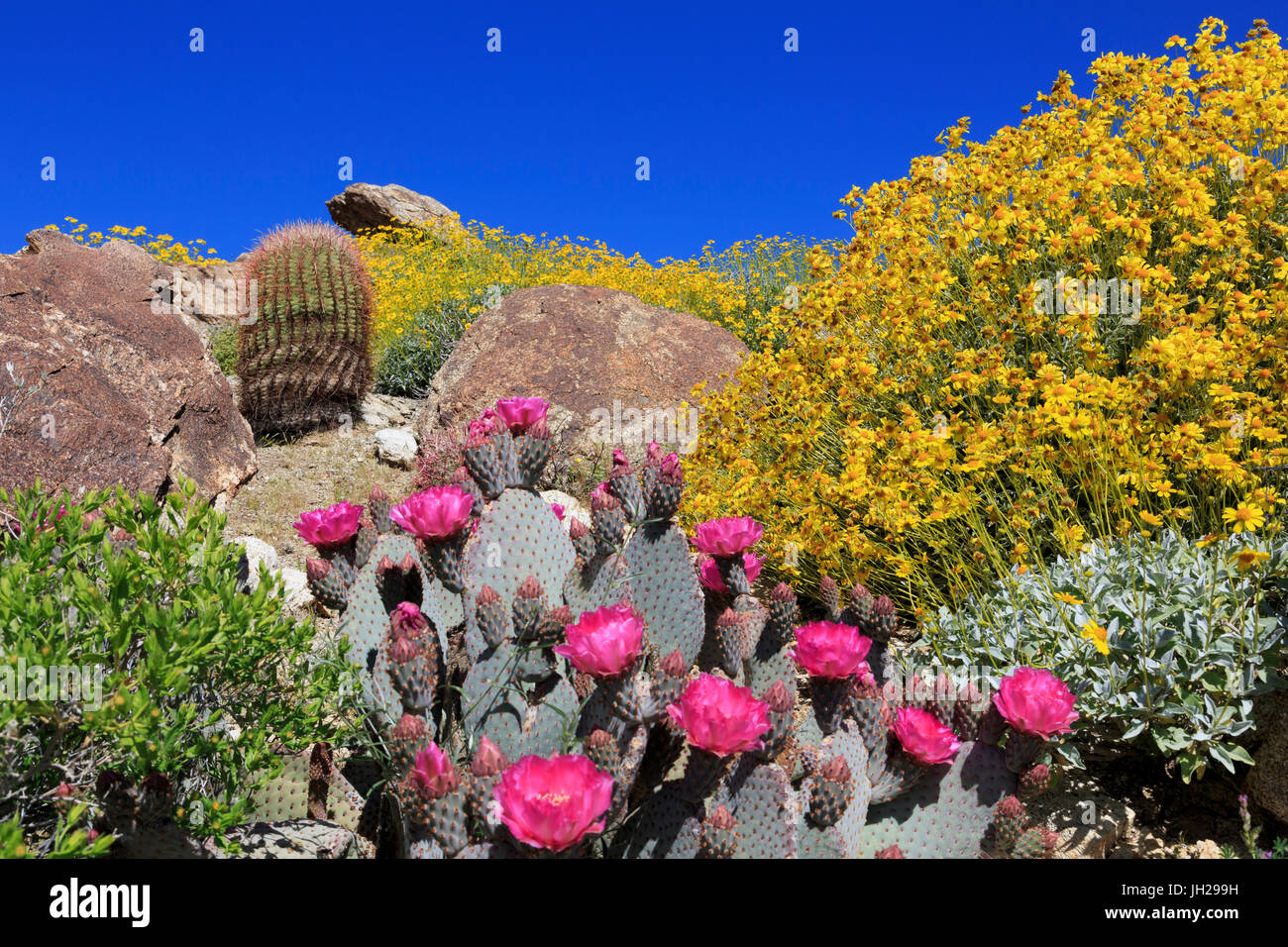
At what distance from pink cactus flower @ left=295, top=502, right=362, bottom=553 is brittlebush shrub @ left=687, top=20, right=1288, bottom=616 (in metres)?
1.90

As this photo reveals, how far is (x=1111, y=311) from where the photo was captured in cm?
391

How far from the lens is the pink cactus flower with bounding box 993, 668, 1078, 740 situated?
188 cm

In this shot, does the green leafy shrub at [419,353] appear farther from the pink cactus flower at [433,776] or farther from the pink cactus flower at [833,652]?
the pink cactus flower at [433,776]

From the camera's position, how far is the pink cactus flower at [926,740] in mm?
1960

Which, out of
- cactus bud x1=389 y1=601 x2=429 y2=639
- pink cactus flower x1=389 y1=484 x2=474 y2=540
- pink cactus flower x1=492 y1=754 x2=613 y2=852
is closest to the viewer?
pink cactus flower x1=492 y1=754 x2=613 y2=852

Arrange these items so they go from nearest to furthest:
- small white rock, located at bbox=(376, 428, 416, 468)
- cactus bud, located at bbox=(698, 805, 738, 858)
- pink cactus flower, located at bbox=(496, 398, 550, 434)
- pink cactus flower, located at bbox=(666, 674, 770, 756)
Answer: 1. pink cactus flower, located at bbox=(666, 674, 770, 756)
2. cactus bud, located at bbox=(698, 805, 738, 858)
3. pink cactus flower, located at bbox=(496, 398, 550, 434)
4. small white rock, located at bbox=(376, 428, 416, 468)

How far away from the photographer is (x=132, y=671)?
2.11 m

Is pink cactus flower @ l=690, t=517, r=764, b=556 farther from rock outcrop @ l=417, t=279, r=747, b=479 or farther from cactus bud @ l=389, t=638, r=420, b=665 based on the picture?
rock outcrop @ l=417, t=279, r=747, b=479

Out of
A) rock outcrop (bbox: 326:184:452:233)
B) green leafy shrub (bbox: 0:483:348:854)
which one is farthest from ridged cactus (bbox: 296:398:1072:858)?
rock outcrop (bbox: 326:184:452:233)

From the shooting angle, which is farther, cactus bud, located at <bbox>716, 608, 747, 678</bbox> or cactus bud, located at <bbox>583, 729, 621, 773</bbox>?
cactus bud, located at <bbox>716, 608, 747, 678</bbox>

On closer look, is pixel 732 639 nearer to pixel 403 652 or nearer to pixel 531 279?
pixel 403 652

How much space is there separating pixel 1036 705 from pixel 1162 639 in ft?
4.19
